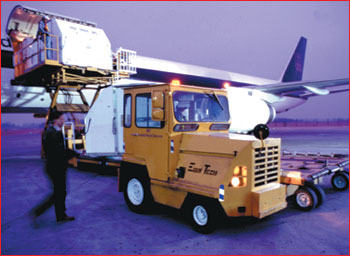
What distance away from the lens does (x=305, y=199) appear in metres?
5.64

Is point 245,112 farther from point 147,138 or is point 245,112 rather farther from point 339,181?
point 147,138

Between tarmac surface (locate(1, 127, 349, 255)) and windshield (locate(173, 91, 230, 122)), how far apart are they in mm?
1980

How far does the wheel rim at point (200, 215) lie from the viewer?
4.45m

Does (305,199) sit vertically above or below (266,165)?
below

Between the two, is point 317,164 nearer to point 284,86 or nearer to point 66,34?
point 66,34

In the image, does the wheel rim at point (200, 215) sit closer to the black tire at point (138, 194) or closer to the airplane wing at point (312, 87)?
the black tire at point (138, 194)

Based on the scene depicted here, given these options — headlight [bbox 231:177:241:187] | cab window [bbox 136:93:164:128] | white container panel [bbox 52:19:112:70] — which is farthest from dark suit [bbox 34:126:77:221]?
white container panel [bbox 52:19:112:70]

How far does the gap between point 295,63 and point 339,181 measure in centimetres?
2851

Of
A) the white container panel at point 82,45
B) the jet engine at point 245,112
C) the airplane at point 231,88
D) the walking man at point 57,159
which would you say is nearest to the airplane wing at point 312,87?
the airplane at point 231,88

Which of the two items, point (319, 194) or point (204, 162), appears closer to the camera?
point (204, 162)

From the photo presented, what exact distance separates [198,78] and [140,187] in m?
28.7

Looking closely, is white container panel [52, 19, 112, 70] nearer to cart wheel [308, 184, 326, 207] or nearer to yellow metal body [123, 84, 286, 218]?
yellow metal body [123, 84, 286, 218]

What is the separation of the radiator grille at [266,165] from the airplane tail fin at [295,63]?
30.1 metres

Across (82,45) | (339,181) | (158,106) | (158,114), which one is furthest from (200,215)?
(82,45)
